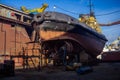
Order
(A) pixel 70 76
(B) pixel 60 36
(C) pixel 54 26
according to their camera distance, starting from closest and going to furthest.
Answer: (A) pixel 70 76 → (B) pixel 60 36 → (C) pixel 54 26

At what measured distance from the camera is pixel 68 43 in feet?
56.4

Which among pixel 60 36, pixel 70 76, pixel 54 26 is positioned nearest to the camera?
pixel 70 76

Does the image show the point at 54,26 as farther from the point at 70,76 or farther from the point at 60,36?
the point at 70,76

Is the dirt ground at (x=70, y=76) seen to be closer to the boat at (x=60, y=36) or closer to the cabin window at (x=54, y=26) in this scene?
the boat at (x=60, y=36)

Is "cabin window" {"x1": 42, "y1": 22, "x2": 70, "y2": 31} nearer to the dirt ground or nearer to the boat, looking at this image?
the boat

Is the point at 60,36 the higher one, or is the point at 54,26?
the point at 54,26

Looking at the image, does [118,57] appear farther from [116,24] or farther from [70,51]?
[116,24]

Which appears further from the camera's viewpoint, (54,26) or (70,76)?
(54,26)

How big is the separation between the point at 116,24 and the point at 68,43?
24.1 m

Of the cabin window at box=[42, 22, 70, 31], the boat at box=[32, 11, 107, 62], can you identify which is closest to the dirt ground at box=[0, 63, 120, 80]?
the boat at box=[32, 11, 107, 62]

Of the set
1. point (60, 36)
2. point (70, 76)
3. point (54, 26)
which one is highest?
point (54, 26)

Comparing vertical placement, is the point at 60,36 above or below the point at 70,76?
above

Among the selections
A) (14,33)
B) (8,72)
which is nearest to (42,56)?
(8,72)

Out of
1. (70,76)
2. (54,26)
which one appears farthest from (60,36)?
(70,76)
